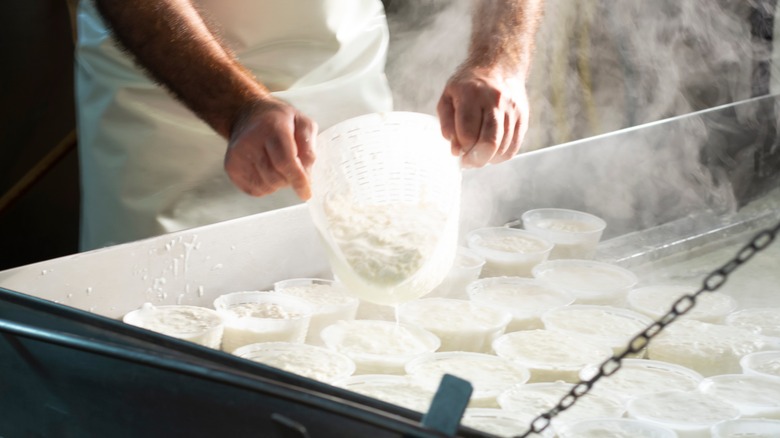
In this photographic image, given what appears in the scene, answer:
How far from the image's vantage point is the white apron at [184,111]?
225 centimetres

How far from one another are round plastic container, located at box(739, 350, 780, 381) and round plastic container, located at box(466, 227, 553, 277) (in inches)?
23.9

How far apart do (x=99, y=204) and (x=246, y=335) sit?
81cm

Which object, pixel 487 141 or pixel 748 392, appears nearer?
pixel 748 392

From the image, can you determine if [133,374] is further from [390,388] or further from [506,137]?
[506,137]

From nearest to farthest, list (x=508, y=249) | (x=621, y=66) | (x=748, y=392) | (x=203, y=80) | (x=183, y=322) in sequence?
1. (x=748, y=392)
2. (x=183, y=322)
3. (x=203, y=80)
4. (x=508, y=249)
5. (x=621, y=66)

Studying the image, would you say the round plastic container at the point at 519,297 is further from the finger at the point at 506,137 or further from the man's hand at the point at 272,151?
the man's hand at the point at 272,151

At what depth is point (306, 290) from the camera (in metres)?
2.00

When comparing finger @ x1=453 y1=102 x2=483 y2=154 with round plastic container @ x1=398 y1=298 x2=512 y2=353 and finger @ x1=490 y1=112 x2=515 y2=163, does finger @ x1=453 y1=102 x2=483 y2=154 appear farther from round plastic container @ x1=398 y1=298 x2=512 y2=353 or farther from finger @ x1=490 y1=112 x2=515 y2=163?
round plastic container @ x1=398 y1=298 x2=512 y2=353

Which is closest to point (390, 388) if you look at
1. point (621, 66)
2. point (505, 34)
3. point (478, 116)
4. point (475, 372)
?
point (475, 372)

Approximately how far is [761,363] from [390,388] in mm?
750

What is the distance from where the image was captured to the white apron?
225 centimetres

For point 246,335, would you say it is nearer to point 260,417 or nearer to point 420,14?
point 260,417

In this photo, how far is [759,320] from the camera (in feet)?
6.42

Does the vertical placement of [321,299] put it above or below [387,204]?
below
